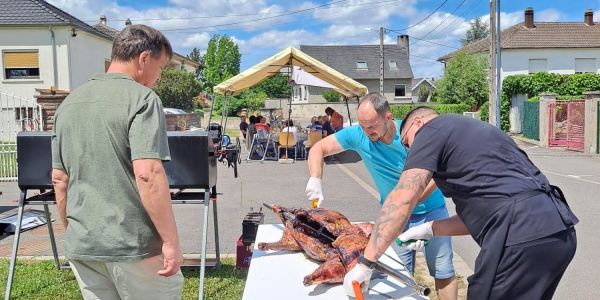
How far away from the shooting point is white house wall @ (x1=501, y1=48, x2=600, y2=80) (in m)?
41.2

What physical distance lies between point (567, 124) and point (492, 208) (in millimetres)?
20704

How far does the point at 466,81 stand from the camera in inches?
1559

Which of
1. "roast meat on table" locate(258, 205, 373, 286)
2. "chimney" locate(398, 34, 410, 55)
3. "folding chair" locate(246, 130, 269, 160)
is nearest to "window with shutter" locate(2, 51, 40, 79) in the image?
"folding chair" locate(246, 130, 269, 160)

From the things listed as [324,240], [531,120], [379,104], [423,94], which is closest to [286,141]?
[531,120]

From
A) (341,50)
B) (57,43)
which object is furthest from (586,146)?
(341,50)

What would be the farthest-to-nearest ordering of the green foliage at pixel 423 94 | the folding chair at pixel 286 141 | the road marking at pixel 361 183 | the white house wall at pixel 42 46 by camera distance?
1. the green foliage at pixel 423 94
2. the white house wall at pixel 42 46
3. the folding chair at pixel 286 141
4. the road marking at pixel 361 183

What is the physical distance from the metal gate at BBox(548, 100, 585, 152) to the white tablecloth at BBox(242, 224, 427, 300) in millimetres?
19143

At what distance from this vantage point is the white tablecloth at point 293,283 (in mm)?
2754

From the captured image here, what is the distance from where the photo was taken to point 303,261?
131 inches

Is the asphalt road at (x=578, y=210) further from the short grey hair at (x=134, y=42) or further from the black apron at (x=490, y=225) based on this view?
the short grey hair at (x=134, y=42)

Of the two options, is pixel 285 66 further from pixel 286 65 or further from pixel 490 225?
pixel 490 225

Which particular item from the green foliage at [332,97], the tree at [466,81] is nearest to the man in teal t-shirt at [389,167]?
the tree at [466,81]

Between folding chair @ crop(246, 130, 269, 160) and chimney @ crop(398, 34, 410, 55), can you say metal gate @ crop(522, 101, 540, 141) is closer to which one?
folding chair @ crop(246, 130, 269, 160)

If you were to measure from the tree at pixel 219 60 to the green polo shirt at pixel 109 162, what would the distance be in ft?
277
